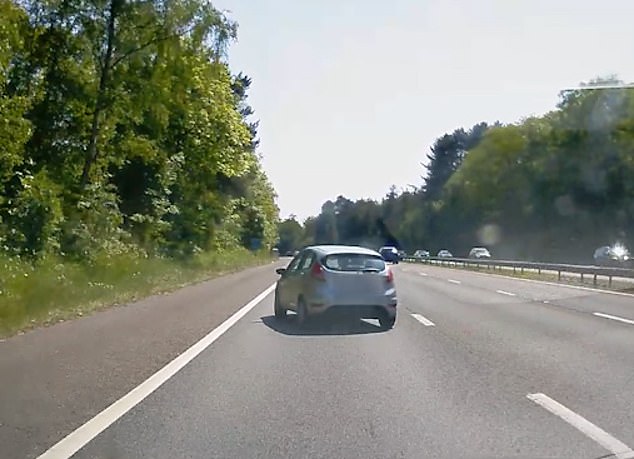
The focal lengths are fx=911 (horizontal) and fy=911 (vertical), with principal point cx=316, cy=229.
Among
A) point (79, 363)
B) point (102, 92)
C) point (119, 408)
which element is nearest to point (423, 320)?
point (79, 363)

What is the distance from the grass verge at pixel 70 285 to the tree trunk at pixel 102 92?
11.6ft

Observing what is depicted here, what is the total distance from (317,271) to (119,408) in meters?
9.21

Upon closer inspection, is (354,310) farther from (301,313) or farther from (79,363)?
(79,363)

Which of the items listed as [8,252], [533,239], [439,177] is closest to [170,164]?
[8,252]

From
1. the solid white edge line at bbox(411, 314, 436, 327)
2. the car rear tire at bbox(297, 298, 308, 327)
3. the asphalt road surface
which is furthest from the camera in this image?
the solid white edge line at bbox(411, 314, 436, 327)

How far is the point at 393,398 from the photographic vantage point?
31.6 ft

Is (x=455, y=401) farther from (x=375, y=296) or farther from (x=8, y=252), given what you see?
(x=8, y=252)

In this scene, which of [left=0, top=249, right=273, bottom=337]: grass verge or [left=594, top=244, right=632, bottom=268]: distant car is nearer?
[left=0, top=249, right=273, bottom=337]: grass verge

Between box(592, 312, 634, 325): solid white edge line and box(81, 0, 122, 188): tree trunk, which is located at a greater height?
box(81, 0, 122, 188): tree trunk

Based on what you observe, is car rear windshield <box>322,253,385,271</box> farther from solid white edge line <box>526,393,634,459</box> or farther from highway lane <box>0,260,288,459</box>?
solid white edge line <box>526,393,634,459</box>

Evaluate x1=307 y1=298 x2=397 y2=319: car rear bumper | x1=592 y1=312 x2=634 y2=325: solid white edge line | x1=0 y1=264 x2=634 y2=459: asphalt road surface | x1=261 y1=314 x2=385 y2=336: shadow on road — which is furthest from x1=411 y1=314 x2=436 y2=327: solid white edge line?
x1=592 y1=312 x2=634 y2=325: solid white edge line

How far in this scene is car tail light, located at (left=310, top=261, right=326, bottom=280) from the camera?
17908mm

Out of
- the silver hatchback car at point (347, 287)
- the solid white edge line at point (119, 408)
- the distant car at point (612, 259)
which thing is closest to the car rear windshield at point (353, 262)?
the silver hatchback car at point (347, 287)

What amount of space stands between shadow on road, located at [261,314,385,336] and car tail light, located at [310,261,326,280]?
0.83 m
